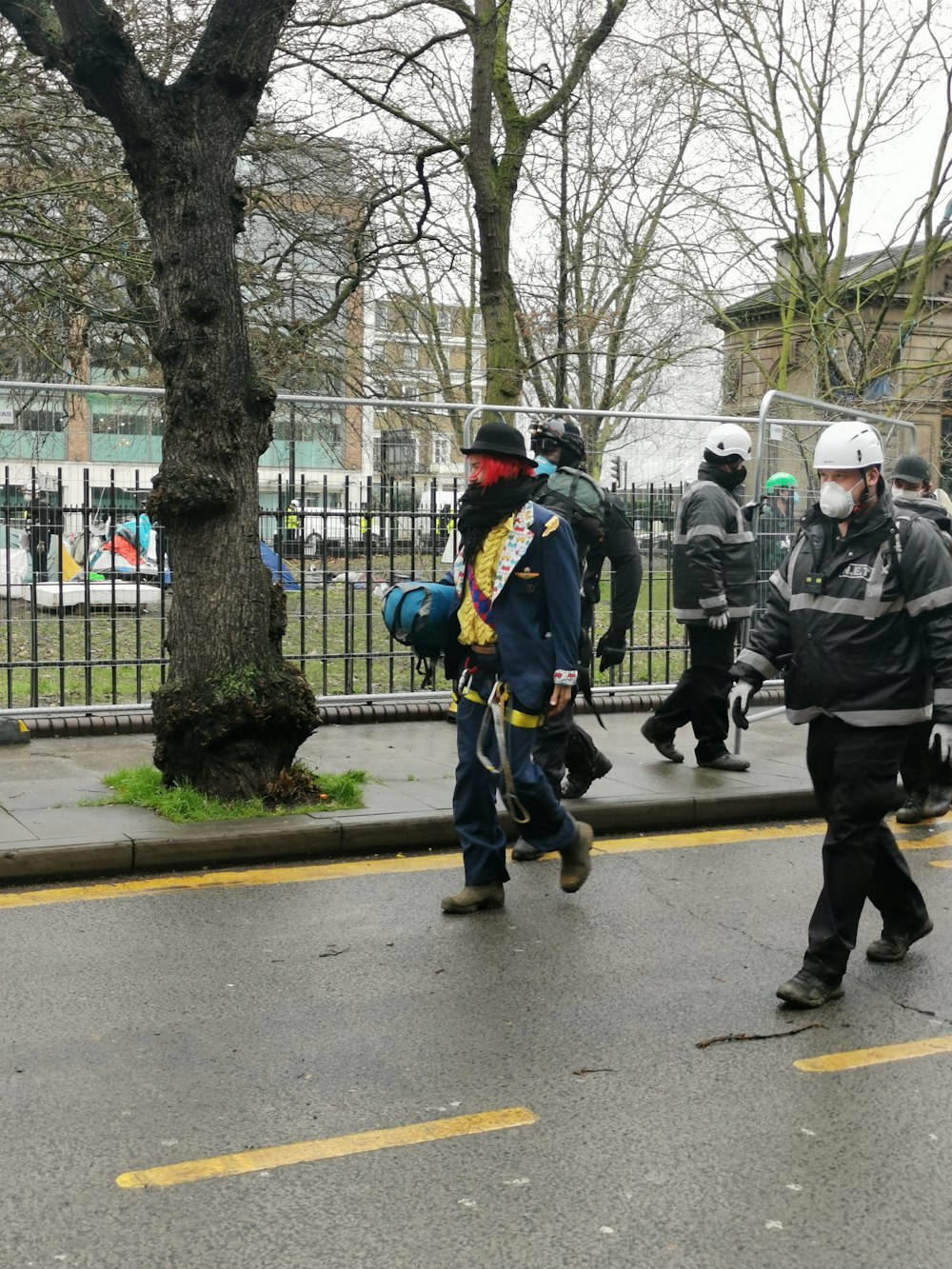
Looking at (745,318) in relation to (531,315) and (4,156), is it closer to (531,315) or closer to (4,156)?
(531,315)

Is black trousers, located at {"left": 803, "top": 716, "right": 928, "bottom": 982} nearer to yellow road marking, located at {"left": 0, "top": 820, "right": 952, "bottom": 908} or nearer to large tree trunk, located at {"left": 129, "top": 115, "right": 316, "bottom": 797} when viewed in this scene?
yellow road marking, located at {"left": 0, "top": 820, "right": 952, "bottom": 908}

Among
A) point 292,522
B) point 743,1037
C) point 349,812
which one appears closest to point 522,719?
point 743,1037

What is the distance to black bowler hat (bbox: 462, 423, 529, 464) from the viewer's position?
5.85 m

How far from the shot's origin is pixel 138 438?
9984 millimetres

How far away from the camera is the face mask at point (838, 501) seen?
16.6 feet

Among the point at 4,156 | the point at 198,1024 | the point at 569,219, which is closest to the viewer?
the point at 198,1024

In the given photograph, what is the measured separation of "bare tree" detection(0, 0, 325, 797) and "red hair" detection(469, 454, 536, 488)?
6.37 ft

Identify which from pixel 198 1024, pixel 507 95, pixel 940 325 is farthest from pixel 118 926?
pixel 940 325

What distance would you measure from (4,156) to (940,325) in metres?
17.7

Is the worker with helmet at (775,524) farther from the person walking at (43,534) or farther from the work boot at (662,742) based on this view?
the person walking at (43,534)

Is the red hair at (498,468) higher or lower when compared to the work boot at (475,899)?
higher

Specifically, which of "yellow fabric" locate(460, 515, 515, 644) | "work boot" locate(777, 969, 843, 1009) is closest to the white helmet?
"yellow fabric" locate(460, 515, 515, 644)

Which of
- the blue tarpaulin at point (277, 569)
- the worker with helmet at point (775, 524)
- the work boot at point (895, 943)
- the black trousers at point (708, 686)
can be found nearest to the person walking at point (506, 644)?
the work boot at point (895, 943)

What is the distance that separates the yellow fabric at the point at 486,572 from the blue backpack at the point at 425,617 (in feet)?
0.49
